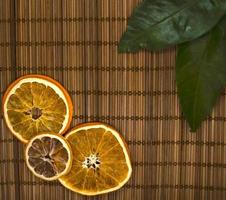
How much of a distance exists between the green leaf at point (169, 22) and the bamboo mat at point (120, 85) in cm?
13

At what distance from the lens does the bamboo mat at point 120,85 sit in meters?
1.36

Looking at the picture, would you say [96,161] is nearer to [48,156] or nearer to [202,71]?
[48,156]

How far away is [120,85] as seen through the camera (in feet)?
4.50

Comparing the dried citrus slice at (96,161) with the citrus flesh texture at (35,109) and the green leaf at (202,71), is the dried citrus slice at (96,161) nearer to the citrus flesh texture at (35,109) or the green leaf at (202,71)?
the citrus flesh texture at (35,109)


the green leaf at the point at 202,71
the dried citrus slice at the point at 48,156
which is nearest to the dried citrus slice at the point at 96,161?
the dried citrus slice at the point at 48,156

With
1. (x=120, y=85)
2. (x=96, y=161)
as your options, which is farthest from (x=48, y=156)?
(x=120, y=85)

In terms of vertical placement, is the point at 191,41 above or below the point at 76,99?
above

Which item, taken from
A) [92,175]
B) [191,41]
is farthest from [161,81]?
[92,175]

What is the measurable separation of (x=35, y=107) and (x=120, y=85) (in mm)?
328

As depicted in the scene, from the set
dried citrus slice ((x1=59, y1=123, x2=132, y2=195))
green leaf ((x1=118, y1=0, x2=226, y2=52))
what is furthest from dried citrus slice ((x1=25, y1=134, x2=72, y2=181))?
green leaf ((x1=118, y1=0, x2=226, y2=52))

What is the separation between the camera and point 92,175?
4.57 feet

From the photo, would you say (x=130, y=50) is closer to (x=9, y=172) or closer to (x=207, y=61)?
(x=207, y=61)

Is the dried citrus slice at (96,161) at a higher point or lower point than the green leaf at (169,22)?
lower

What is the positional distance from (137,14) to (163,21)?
0.30 ft
